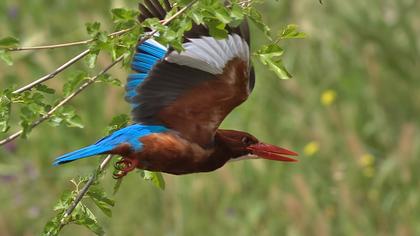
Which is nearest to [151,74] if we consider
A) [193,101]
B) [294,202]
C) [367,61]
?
[193,101]

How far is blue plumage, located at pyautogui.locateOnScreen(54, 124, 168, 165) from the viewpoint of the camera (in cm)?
288

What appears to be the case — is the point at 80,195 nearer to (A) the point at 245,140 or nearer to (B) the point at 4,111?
(B) the point at 4,111

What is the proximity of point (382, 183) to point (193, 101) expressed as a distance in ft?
8.72

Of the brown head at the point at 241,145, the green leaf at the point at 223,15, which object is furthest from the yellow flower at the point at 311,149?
the green leaf at the point at 223,15

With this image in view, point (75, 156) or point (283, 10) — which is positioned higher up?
point (75, 156)

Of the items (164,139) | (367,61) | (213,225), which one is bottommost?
(213,225)

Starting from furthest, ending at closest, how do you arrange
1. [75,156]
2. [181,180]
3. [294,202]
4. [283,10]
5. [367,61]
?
[283,10], [367,61], [181,180], [294,202], [75,156]

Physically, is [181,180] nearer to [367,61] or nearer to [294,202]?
[294,202]

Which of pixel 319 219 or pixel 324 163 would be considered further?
pixel 324 163

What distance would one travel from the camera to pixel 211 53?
293 cm

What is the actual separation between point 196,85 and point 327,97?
2971mm

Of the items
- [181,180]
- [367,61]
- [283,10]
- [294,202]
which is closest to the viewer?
[294,202]

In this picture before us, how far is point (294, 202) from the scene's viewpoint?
509 centimetres

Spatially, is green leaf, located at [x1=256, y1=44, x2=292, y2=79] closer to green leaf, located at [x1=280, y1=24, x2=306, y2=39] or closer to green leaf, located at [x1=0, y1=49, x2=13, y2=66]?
green leaf, located at [x1=280, y1=24, x2=306, y2=39]
